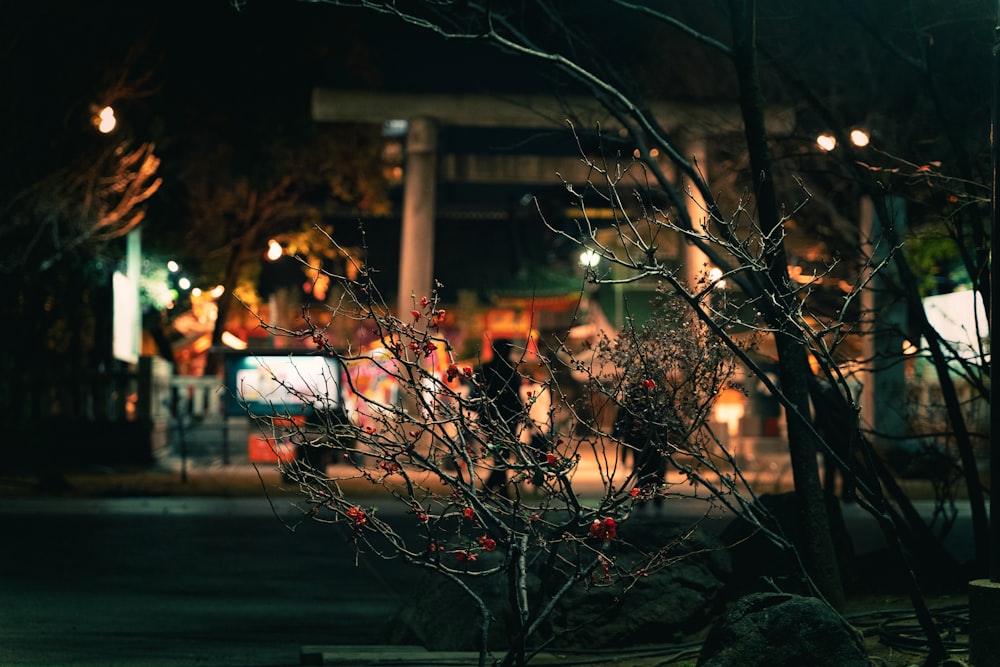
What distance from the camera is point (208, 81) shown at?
3159 centimetres

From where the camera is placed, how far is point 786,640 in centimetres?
676

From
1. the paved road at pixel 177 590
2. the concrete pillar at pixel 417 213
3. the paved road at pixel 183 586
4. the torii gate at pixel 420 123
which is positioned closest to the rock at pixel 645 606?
the paved road at pixel 183 586

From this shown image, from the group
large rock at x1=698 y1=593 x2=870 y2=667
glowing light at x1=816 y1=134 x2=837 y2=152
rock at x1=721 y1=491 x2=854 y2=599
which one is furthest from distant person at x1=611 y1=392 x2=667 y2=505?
glowing light at x1=816 y1=134 x2=837 y2=152

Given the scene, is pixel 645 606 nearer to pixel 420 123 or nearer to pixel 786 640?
pixel 786 640

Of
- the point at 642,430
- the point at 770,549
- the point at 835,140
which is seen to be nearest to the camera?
the point at 642,430

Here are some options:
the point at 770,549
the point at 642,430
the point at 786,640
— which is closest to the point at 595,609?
the point at 642,430

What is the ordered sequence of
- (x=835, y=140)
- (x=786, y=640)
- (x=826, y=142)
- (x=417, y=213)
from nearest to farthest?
1. (x=786, y=640)
2. (x=826, y=142)
3. (x=835, y=140)
4. (x=417, y=213)

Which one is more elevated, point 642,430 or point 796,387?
point 796,387

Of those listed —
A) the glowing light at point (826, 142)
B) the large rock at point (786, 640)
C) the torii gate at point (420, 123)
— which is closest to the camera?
the large rock at point (786, 640)

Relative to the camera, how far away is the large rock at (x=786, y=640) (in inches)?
264

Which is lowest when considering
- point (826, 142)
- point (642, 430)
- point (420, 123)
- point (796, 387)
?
point (642, 430)

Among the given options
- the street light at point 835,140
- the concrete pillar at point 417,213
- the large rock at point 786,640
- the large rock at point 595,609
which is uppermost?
the concrete pillar at point 417,213

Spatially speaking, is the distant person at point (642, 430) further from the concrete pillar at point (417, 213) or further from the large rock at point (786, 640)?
the concrete pillar at point (417, 213)

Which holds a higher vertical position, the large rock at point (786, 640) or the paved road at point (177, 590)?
the large rock at point (786, 640)
